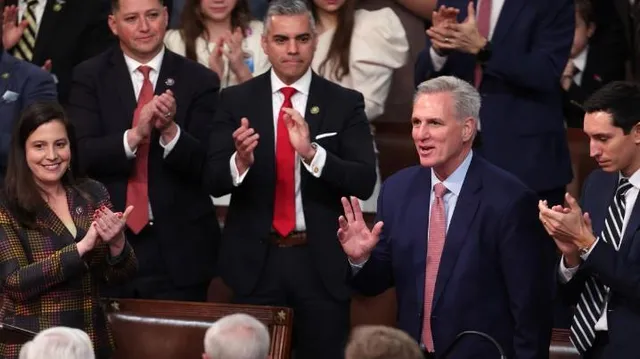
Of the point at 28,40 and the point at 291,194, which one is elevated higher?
the point at 28,40

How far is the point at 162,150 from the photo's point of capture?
18.1 feet

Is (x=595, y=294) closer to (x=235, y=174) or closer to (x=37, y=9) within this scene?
(x=235, y=174)

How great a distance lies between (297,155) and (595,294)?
1432 millimetres

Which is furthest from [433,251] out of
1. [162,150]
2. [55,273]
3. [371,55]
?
[371,55]

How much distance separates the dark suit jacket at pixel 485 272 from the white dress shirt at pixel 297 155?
691mm

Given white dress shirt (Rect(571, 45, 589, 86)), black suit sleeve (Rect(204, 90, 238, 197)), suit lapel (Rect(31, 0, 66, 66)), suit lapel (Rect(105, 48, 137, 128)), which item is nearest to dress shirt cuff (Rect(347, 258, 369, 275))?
black suit sleeve (Rect(204, 90, 238, 197))

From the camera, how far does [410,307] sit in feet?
14.9

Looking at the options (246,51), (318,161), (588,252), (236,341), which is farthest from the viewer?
(246,51)

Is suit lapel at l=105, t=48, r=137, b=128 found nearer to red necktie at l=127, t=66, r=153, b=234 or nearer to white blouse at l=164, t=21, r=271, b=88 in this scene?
red necktie at l=127, t=66, r=153, b=234

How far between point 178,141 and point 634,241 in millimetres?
1968

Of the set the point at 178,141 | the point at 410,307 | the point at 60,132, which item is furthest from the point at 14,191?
the point at 410,307

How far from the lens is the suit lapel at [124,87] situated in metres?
5.54

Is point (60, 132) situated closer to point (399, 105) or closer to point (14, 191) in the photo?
point (14, 191)

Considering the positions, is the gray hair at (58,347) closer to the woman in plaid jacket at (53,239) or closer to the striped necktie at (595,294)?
the woman in plaid jacket at (53,239)
